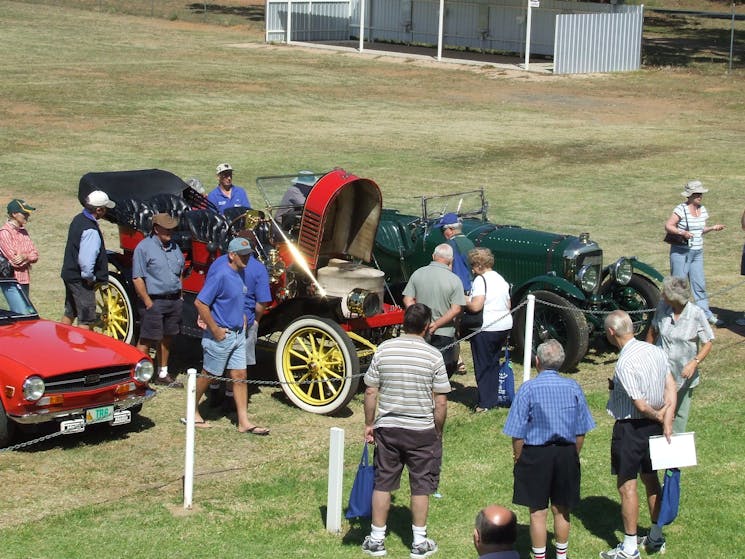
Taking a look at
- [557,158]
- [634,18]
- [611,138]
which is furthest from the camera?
[634,18]

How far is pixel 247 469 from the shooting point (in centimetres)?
927

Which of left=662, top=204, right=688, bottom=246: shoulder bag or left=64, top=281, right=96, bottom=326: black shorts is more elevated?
left=662, top=204, right=688, bottom=246: shoulder bag

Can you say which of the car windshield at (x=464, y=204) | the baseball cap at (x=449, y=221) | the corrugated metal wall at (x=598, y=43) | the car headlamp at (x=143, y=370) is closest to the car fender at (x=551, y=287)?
the baseball cap at (x=449, y=221)

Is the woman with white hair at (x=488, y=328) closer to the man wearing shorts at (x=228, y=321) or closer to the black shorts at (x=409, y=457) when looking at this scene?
the man wearing shorts at (x=228, y=321)

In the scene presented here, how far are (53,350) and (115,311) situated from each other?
8.86 ft

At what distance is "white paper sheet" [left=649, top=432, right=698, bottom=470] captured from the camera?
751 cm

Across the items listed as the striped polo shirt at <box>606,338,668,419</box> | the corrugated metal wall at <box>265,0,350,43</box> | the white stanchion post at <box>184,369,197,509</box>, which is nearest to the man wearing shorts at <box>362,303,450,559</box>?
the striped polo shirt at <box>606,338,668,419</box>

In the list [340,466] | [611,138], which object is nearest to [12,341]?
[340,466]

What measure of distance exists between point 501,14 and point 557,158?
1964 centimetres

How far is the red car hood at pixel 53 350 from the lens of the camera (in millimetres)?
9250

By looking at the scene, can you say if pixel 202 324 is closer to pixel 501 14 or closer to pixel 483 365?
pixel 483 365

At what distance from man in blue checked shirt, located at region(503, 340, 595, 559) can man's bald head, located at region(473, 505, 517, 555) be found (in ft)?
5.57

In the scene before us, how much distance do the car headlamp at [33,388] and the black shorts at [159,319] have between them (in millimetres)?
2214

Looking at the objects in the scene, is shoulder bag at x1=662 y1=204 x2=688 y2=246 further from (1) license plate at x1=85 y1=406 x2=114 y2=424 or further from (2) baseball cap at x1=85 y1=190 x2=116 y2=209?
(1) license plate at x1=85 y1=406 x2=114 y2=424
